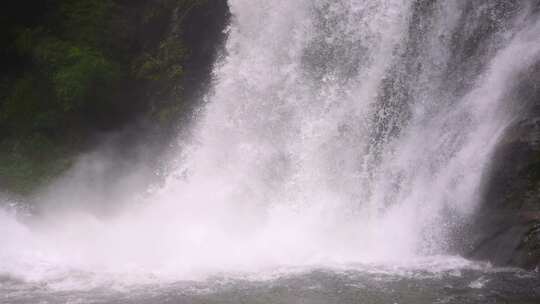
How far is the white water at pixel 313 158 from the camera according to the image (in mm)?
10266

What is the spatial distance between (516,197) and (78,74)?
1192 cm

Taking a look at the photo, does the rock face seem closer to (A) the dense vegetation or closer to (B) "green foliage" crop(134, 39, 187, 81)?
(A) the dense vegetation

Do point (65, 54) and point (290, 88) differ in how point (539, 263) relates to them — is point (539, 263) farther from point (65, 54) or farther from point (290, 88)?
point (65, 54)

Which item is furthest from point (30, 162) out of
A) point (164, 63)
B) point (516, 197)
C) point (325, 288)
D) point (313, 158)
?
point (516, 197)

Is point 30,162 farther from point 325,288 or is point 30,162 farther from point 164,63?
point 325,288

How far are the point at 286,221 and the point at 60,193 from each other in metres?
6.72

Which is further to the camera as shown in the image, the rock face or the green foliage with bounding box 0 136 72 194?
the green foliage with bounding box 0 136 72 194

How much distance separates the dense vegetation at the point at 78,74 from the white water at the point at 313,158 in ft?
6.21

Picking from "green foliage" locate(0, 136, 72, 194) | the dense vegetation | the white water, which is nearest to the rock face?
the white water

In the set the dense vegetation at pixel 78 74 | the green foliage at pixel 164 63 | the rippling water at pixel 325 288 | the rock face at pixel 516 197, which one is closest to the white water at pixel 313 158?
the rock face at pixel 516 197

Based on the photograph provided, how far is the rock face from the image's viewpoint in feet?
28.3

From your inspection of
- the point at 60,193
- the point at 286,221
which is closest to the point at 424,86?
the point at 286,221

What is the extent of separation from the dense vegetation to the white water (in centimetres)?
189

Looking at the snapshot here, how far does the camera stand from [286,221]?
1184cm
